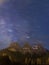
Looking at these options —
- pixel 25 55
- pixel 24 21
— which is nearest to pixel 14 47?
pixel 25 55

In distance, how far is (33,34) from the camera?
3.08 metres

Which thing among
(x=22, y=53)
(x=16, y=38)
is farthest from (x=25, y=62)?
(x=16, y=38)

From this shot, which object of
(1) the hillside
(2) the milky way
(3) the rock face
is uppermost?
(2) the milky way

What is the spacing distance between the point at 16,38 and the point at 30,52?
0.29m

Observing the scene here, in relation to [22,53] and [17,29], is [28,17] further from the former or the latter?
[22,53]

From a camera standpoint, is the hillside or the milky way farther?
the milky way

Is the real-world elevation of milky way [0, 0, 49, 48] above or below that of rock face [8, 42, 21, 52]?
above

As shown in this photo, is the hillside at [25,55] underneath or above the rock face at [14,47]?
underneath

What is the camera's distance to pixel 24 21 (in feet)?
10.2

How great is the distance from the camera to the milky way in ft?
10.1

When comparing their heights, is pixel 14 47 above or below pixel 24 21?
below

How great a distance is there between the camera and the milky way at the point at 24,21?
3.07m

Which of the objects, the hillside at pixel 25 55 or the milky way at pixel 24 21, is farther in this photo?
the milky way at pixel 24 21

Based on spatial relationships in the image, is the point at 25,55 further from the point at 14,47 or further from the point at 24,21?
the point at 24,21
